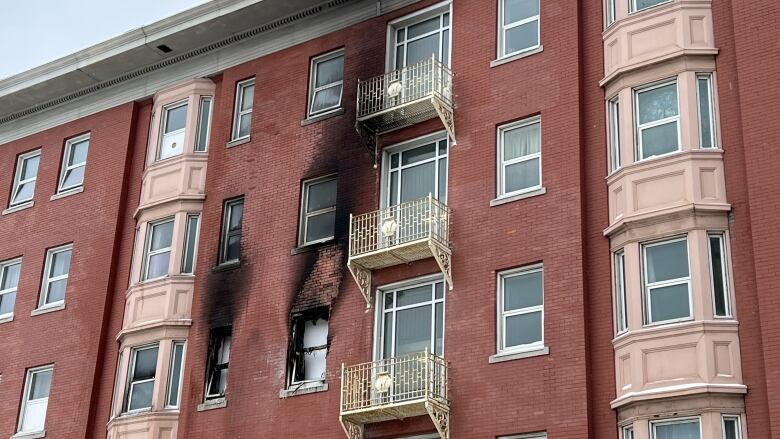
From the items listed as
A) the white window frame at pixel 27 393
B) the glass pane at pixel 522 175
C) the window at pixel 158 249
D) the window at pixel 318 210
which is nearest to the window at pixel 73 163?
the window at pixel 158 249

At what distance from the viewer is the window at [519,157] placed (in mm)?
25406

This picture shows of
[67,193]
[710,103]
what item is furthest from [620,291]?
[67,193]

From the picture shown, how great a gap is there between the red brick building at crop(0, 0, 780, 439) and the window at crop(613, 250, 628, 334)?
6cm

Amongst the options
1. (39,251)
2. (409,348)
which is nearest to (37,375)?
(39,251)

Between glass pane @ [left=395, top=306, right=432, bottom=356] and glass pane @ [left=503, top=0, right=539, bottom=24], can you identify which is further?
glass pane @ [left=503, top=0, right=539, bottom=24]

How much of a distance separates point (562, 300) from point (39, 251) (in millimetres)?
17568

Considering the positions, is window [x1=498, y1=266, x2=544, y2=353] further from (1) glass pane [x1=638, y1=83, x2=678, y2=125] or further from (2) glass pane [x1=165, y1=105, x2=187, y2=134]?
(2) glass pane [x1=165, y1=105, x2=187, y2=134]

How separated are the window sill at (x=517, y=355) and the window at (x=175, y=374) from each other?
30.2 feet

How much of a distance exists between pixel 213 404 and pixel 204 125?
8.52 meters

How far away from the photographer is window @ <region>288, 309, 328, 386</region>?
27094 mm

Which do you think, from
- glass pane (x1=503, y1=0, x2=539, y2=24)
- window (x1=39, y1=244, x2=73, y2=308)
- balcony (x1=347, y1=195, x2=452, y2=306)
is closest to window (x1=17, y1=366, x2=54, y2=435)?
window (x1=39, y1=244, x2=73, y2=308)

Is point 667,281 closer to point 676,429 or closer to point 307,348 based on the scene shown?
point 676,429

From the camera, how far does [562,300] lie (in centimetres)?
2341

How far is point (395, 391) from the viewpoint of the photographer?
81.5ft
